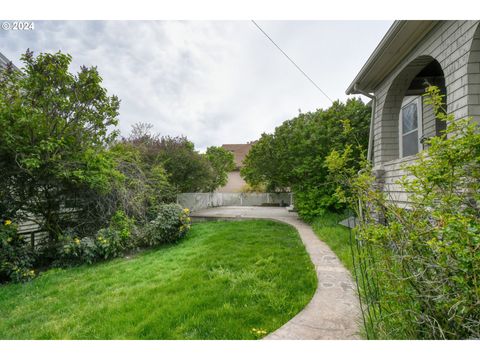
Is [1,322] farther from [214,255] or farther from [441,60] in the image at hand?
[441,60]

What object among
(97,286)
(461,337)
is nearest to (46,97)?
(97,286)

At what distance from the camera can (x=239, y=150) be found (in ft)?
80.8

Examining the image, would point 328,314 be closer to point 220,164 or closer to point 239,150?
point 220,164

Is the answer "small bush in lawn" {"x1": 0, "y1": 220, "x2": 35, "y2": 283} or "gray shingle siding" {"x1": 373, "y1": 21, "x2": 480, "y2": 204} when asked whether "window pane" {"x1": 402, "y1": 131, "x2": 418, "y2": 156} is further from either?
"small bush in lawn" {"x1": 0, "y1": 220, "x2": 35, "y2": 283}

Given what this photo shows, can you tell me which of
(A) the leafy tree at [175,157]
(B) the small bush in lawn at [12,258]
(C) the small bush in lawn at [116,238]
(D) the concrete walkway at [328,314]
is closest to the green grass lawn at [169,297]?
(D) the concrete walkway at [328,314]

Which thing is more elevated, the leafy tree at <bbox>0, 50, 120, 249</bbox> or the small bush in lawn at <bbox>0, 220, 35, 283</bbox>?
the leafy tree at <bbox>0, 50, 120, 249</bbox>

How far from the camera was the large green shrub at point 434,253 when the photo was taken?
1213 millimetres

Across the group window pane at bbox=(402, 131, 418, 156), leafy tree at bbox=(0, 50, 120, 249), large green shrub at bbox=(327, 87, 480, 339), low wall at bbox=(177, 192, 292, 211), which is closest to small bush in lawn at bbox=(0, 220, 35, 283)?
leafy tree at bbox=(0, 50, 120, 249)

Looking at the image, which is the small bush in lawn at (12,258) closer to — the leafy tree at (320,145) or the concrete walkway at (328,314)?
the concrete walkway at (328,314)

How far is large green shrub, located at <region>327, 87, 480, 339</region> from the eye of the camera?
1.21 meters

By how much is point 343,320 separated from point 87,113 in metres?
5.49

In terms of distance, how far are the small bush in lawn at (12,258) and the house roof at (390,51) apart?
22.5ft

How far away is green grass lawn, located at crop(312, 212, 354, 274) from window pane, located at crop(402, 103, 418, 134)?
281cm

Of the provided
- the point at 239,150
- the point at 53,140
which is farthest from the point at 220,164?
the point at 53,140
